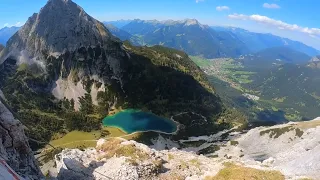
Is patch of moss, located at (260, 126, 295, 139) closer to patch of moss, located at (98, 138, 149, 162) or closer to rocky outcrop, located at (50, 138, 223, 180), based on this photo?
Result: rocky outcrop, located at (50, 138, 223, 180)

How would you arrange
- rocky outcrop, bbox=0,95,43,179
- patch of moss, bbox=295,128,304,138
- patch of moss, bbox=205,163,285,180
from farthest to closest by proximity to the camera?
patch of moss, bbox=295,128,304,138, patch of moss, bbox=205,163,285,180, rocky outcrop, bbox=0,95,43,179

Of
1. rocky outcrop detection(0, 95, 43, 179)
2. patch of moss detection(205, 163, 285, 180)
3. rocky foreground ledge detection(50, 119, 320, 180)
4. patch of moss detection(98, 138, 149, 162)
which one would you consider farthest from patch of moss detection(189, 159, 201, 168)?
rocky outcrop detection(0, 95, 43, 179)

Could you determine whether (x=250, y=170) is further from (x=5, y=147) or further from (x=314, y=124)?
(x=314, y=124)

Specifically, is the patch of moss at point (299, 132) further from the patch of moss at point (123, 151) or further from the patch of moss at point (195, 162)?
the patch of moss at point (123, 151)

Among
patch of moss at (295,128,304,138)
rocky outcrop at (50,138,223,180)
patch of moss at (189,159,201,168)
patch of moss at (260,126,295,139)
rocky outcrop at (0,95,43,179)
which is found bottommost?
patch of moss at (260,126,295,139)

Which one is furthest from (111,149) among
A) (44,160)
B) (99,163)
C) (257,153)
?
(44,160)

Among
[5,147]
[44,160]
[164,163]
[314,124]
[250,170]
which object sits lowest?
[44,160]

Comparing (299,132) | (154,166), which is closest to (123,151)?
(154,166)

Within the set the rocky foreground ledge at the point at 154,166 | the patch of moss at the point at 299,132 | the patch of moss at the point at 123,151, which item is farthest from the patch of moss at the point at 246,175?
the patch of moss at the point at 299,132
